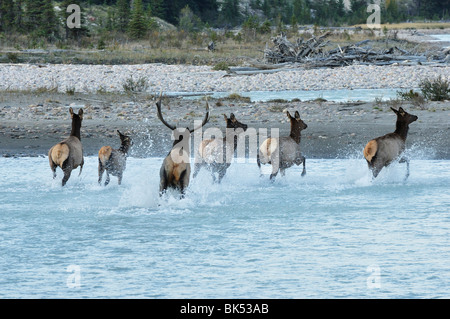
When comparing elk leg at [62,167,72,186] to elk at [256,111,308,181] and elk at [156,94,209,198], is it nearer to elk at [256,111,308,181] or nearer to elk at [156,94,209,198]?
elk at [156,94,209,198]

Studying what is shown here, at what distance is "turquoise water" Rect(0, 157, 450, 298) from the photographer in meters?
6.86

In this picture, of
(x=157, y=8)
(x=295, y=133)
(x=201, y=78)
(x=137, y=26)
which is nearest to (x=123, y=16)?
(x=137, y=26)

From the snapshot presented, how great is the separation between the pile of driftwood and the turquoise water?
1916 centimetres

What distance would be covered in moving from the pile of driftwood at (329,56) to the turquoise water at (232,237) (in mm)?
19160

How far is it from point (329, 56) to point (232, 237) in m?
24.2

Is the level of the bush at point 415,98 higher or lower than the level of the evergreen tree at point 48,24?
lower

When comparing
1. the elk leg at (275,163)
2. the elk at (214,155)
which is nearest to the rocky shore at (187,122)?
the elk leg at (275,163)

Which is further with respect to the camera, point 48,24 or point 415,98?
point 48,24

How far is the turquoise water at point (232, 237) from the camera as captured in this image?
270 inches

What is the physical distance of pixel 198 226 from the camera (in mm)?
9055

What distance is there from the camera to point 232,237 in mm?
8570

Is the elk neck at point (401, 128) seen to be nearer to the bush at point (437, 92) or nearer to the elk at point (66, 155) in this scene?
the elk at point (66, 155)

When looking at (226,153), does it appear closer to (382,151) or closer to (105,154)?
(105,154)
